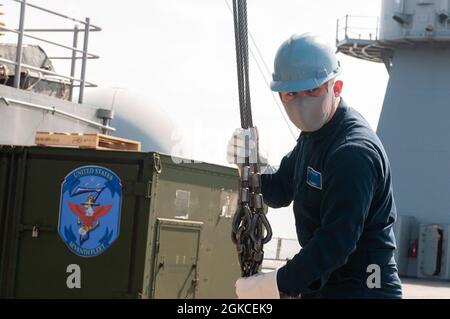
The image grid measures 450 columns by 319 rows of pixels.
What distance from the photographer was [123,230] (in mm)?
10133

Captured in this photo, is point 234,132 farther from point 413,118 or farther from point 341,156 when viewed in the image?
point 413,118

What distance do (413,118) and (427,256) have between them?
5479mm

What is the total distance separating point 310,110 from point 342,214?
1.78 ft

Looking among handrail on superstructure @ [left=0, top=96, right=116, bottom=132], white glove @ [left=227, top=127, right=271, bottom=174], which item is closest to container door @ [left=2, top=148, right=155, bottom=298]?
handrail on superstructure @ [left=0, top=96, right=116, bottom=132]

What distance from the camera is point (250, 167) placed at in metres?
4.66

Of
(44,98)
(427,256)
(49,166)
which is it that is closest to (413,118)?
(427,256)

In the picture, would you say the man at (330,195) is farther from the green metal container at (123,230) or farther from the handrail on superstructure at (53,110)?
the handrail on superstructure at (53,110)

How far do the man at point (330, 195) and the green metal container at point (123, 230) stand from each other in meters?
5.70

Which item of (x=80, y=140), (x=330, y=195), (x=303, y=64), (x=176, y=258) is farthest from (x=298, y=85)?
(x=80, y=140)

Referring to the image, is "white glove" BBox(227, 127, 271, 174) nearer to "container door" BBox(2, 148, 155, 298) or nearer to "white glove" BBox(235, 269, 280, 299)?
"white glove" BBox(235, 269, 280, 299)

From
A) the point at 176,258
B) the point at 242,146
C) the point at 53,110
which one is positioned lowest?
the point at 176,258

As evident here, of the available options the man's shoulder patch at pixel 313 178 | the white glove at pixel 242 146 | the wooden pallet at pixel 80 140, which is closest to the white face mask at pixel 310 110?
the man's shoulder patch at pixel 313 178

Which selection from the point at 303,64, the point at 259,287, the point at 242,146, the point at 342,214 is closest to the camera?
the point at 342,214

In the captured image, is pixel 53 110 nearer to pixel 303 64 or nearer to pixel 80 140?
pixel 80 140
